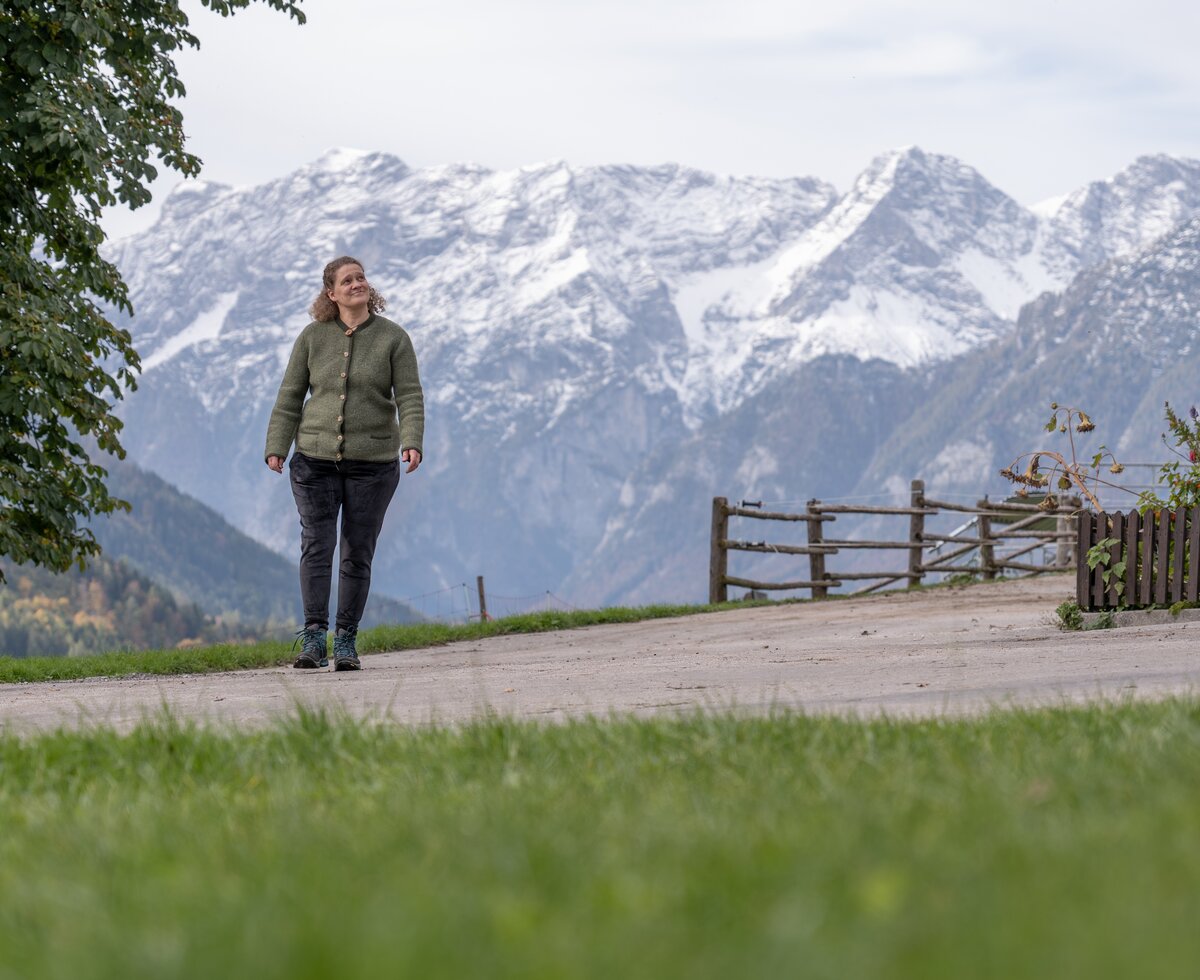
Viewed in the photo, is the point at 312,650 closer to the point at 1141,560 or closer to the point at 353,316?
the point at 353,316

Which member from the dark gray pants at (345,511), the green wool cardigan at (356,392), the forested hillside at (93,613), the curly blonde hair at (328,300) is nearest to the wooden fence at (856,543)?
the dark gray pants at (345,511)

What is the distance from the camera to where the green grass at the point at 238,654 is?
12.1 meters

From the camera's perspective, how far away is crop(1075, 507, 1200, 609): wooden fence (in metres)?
11.4

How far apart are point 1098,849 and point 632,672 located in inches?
230

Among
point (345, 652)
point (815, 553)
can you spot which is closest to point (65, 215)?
point (345, 652)

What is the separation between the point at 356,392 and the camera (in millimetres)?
9805

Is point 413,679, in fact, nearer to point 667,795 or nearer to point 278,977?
point 667,795

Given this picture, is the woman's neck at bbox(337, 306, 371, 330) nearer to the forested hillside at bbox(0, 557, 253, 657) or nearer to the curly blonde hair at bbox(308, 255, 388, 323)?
the curly blonde hair at bbox(308, 255, 388, 323)

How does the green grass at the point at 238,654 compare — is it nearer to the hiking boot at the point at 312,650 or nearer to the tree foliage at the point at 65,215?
the tree foliage at the point at 65,215

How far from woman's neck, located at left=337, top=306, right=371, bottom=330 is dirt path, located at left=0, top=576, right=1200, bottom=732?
2.03 metres

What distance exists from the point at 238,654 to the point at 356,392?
3843 mm

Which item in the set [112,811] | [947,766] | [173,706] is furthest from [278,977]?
[173,706]

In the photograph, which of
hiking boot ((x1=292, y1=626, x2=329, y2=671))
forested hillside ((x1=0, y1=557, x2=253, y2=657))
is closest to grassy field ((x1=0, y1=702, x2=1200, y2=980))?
hiking boot ((x1=292, y1=626, x2=329, y2=671))

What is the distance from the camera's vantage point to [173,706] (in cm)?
733
